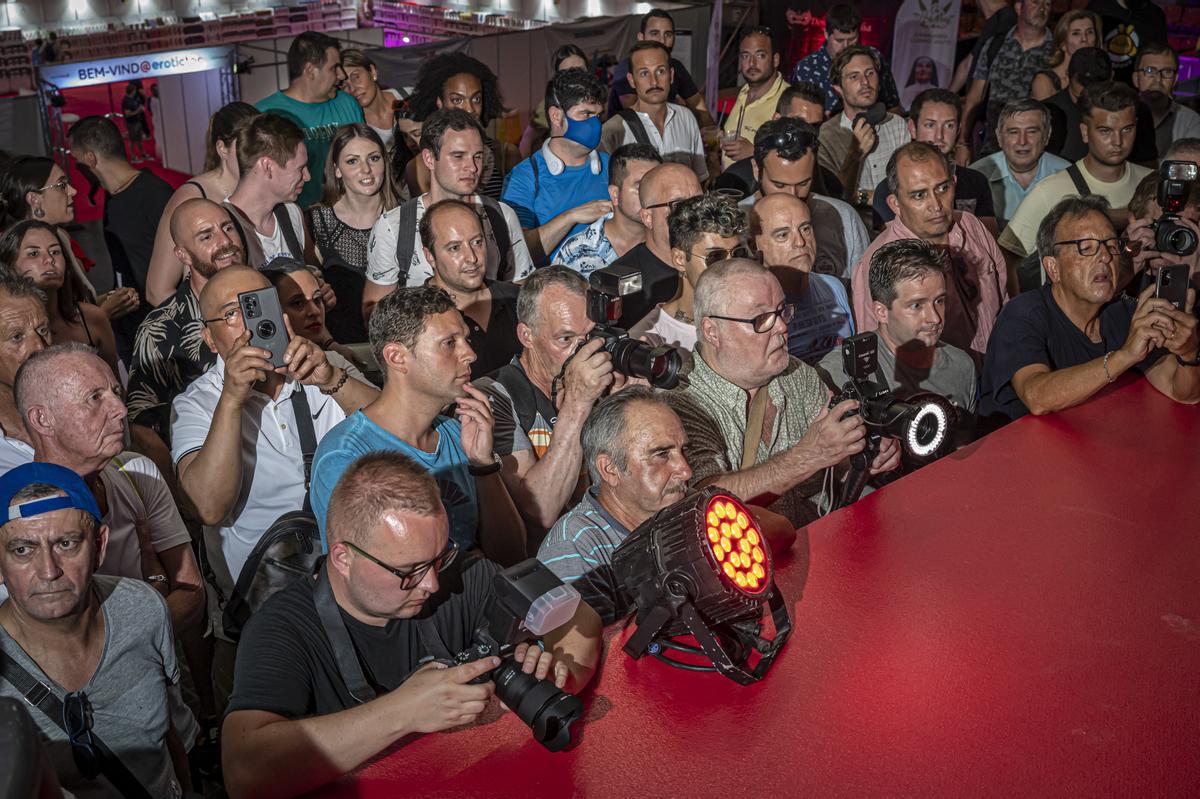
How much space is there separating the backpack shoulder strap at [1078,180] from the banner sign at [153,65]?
6.74m

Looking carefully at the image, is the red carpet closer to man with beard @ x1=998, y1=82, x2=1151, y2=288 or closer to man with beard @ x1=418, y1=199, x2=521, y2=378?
man with beard @ x1=418, y1=199, x2=521, y2=378

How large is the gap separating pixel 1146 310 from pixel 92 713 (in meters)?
3.01

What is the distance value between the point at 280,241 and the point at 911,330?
2.41 metres

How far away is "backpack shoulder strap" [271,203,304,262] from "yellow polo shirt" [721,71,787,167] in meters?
2.94

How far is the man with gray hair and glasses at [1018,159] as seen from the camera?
5523 millimetres

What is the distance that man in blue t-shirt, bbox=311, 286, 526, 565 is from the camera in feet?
9.81

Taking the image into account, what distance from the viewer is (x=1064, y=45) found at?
23.7ft

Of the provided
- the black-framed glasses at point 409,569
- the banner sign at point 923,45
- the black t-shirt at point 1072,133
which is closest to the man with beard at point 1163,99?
the black t-shirt at point 1072,133

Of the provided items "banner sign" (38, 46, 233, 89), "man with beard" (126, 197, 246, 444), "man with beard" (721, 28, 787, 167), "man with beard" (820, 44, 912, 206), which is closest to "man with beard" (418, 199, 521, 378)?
"man with beard" (126, 197, 246, 444)

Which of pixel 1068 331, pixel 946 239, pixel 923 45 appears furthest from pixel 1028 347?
pixel 923 45

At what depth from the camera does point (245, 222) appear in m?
4.23

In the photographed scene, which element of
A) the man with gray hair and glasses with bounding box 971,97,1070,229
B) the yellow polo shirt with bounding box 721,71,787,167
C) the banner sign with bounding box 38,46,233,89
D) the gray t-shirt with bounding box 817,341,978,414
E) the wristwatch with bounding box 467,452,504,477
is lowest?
the wristwatch with bounding box 467,452,504,477

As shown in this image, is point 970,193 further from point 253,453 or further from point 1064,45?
point 253,453

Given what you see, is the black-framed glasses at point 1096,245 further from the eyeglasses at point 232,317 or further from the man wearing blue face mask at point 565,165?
the eyeglasses at point 232,317
